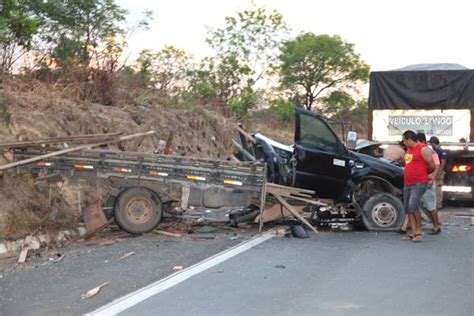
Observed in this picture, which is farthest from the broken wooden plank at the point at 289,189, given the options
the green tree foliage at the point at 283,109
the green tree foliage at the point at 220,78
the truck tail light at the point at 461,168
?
the green tree foliage at the point at 283,109

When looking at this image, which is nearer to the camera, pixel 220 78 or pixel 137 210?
pixel 137 210

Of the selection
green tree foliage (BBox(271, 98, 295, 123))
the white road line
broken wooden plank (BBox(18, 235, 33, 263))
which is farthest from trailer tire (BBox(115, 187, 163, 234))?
green tree foliage (BBox(271, 98, 295, 123))

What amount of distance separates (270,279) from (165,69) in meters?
21.1

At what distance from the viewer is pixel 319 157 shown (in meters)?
11.2

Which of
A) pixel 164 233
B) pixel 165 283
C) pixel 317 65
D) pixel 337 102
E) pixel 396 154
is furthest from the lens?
pixel 337 102

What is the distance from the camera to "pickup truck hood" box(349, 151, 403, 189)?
1155cm

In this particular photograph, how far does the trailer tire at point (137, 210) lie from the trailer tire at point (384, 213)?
3860 millimetres

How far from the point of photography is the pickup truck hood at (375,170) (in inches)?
455

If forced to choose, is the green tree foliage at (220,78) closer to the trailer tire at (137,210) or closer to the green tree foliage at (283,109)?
the green tree foliage at (283,109)

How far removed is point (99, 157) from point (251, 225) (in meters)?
3.34

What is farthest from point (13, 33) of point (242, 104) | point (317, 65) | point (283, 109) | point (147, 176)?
point (317, 65)

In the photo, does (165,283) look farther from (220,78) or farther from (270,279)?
(220,78)

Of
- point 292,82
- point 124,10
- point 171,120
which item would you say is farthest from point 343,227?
point 292,82

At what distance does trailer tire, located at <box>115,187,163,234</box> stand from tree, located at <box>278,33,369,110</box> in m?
24.6
